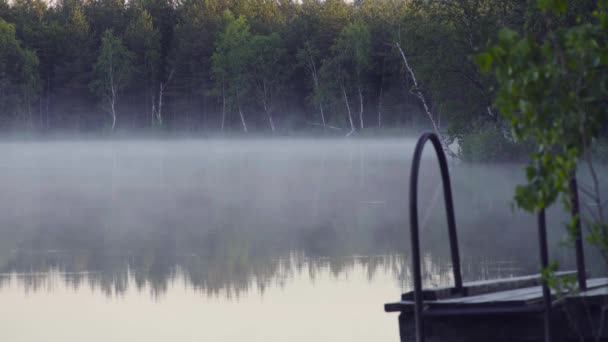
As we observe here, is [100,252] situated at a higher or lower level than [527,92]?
lower

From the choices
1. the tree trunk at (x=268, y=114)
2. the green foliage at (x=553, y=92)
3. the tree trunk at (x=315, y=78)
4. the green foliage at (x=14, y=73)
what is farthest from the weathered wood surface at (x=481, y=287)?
the green foliage at (x=14, y=73)

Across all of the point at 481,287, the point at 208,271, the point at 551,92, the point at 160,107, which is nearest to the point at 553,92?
the point at 551,92

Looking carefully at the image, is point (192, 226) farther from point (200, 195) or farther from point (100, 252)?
point (200, 195)

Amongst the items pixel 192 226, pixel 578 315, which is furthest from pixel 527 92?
pixel 192 226

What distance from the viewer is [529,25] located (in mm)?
21094

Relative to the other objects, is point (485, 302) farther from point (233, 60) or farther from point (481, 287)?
point (233, 60)

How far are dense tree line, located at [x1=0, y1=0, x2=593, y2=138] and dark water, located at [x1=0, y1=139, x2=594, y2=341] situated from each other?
36.0 m

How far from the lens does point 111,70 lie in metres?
67.0

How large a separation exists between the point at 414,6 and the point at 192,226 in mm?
15930

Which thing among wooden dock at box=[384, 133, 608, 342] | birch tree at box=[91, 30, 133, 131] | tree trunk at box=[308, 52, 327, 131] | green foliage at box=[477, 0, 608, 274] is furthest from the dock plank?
birch tree at box=[91, 30, 133, 131]

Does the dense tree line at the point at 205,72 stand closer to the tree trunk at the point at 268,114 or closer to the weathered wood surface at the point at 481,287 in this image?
the tree trunk at the point at 268,114

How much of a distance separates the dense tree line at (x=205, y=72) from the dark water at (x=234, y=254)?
118 feet

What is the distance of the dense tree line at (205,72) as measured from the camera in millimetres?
63062

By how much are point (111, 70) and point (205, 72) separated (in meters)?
6.45
